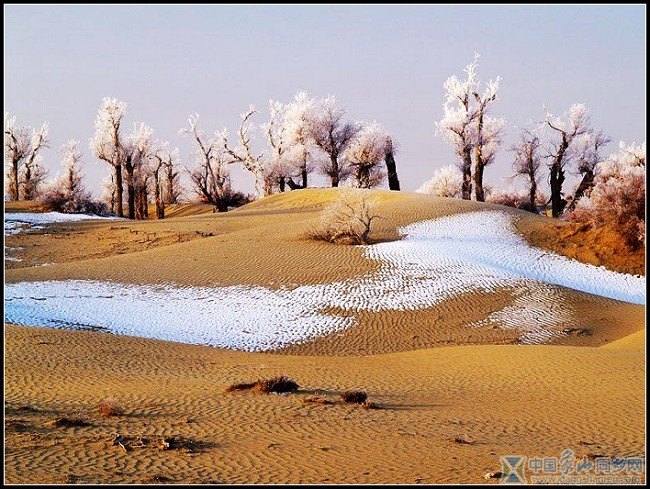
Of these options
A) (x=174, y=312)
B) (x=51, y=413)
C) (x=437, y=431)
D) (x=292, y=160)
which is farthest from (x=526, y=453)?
(x=292, y=160)

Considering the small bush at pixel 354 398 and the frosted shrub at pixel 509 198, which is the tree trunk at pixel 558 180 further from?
the small bush at pixel 354 398

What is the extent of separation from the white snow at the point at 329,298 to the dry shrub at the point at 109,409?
35.7ft

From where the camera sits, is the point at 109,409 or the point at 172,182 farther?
the point at 172,182

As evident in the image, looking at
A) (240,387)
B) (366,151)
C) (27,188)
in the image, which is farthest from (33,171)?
(240,387)

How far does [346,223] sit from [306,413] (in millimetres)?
24714

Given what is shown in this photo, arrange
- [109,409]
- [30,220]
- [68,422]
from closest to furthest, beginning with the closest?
1. [68,422]
2. [109,409]
3. [30,220]

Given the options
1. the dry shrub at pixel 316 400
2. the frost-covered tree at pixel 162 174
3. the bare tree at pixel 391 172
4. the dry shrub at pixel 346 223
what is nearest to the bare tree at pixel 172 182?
the frost-covered tree at pixel 162 174

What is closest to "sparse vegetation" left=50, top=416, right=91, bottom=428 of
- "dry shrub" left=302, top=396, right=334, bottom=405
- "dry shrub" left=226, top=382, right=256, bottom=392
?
"dry shrub" left=226, top=382, right=256, bottom=392

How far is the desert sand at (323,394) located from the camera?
971 cm

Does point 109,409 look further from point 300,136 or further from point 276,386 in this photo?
point 300,136

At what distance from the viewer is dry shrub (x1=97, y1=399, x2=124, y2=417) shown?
1216 centimetres

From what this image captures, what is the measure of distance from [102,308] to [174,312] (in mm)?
2487

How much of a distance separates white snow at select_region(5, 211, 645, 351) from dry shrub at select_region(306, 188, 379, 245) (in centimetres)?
143

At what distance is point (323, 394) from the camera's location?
48.2 feet
